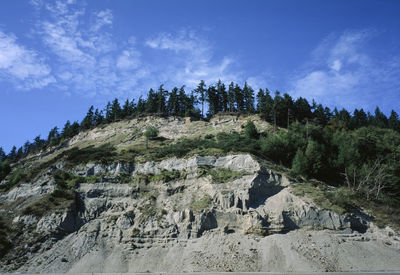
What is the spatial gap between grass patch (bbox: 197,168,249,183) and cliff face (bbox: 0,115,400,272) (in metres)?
0.16

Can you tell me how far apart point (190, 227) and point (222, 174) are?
959cm

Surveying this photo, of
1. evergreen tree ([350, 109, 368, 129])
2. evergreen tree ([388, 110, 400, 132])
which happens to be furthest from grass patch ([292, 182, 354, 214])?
evergreen tree ([388, 110, 400, 132])

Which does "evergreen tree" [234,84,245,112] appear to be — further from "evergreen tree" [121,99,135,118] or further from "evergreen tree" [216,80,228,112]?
"evergreen tree" [121,99,135,118]

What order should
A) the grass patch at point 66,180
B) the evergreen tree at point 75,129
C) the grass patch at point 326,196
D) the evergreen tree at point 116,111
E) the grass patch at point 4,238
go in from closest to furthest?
the grass patch at point 4,238 → the grass patch at point 326,196 → the grass patch at point 66,180 → the evergreen tree at point 116,111 → the evergreen tree at point 75,129

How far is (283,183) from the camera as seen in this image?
34844 millimetres

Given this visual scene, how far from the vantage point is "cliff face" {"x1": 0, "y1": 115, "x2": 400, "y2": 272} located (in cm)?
2628

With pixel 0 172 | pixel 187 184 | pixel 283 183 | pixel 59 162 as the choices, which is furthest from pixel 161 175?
pixel 0 172

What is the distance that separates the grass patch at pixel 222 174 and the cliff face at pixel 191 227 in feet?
0.53

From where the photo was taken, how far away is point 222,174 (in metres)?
37.1

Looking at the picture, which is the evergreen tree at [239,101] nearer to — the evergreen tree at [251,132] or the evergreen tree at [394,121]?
the evergreen tree at [251,132]

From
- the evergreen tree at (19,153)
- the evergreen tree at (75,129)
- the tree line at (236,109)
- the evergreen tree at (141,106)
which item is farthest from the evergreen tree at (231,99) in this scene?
the evergreen tree at (19,153)

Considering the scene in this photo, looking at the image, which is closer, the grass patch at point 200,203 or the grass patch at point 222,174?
the grass patch at point 200,203

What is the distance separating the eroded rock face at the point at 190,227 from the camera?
26578 mm

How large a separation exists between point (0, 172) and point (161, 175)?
4640 centimetres
